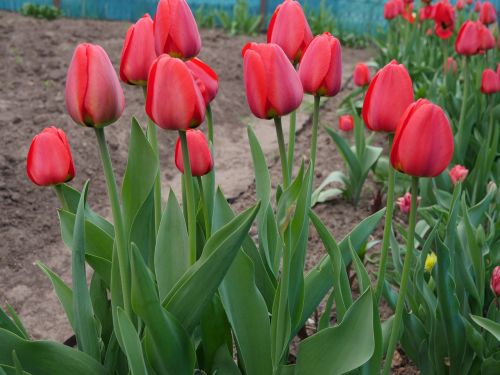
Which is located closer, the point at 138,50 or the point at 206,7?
the point at 138,50

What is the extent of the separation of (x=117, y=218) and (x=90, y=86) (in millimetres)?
251

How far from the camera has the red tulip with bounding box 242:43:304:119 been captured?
1.21 meters

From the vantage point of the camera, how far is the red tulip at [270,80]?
47.7 inches

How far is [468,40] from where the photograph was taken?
9.69ft

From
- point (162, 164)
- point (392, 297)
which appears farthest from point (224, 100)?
point (392, 297)

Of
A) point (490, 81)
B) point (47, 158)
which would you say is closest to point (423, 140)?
point (47, 158)

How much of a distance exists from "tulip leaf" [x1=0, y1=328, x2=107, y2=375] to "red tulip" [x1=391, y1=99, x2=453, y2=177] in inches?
28.3

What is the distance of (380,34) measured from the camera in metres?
6.90

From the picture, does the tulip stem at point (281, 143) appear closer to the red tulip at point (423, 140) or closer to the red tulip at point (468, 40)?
the red tulip at point (423, 140)

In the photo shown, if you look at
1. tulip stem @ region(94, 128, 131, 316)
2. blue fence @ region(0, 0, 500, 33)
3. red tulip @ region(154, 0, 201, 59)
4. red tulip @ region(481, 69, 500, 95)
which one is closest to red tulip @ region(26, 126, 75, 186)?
tulip stem @ region(94, 128, 131, 316)

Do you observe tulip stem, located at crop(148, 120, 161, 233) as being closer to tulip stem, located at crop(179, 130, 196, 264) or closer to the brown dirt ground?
tulip stem, located at crop(179, 130, 196, 264)

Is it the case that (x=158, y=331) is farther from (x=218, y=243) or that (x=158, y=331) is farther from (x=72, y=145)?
(x=72, y=145)

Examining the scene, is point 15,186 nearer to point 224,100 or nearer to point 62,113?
point 62,113

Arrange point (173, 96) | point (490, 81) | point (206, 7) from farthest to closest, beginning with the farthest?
point (206, 7), point (490, 81), point (173, 96)
